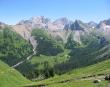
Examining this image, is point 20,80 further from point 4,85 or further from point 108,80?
point 108,80

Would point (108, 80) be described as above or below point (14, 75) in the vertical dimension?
above

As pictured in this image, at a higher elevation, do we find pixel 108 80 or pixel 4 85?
pixel 108 80

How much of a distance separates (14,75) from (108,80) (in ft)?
356

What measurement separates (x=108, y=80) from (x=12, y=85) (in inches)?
3398

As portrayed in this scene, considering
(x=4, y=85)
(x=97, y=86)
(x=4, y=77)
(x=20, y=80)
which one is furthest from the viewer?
(x=20, y=80)

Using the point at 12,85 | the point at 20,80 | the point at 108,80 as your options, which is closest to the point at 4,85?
the point at 12,85

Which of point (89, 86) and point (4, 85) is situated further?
point (4, 85)

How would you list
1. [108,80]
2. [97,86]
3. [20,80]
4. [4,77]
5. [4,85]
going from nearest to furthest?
[97,86]
[108,80]
[4,85]
[4,77]
[20,80]

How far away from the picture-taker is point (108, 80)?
3327 inches

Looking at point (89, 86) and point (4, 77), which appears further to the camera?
point (4, 77)

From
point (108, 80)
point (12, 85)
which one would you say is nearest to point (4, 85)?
point (12, 85)

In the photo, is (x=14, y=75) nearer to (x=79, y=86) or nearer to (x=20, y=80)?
(x=20, y=80)

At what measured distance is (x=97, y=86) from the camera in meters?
74.0

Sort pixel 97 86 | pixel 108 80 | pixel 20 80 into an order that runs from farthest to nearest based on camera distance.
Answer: pixel 20 80 < pixel 108 80 < pixel 97 86
